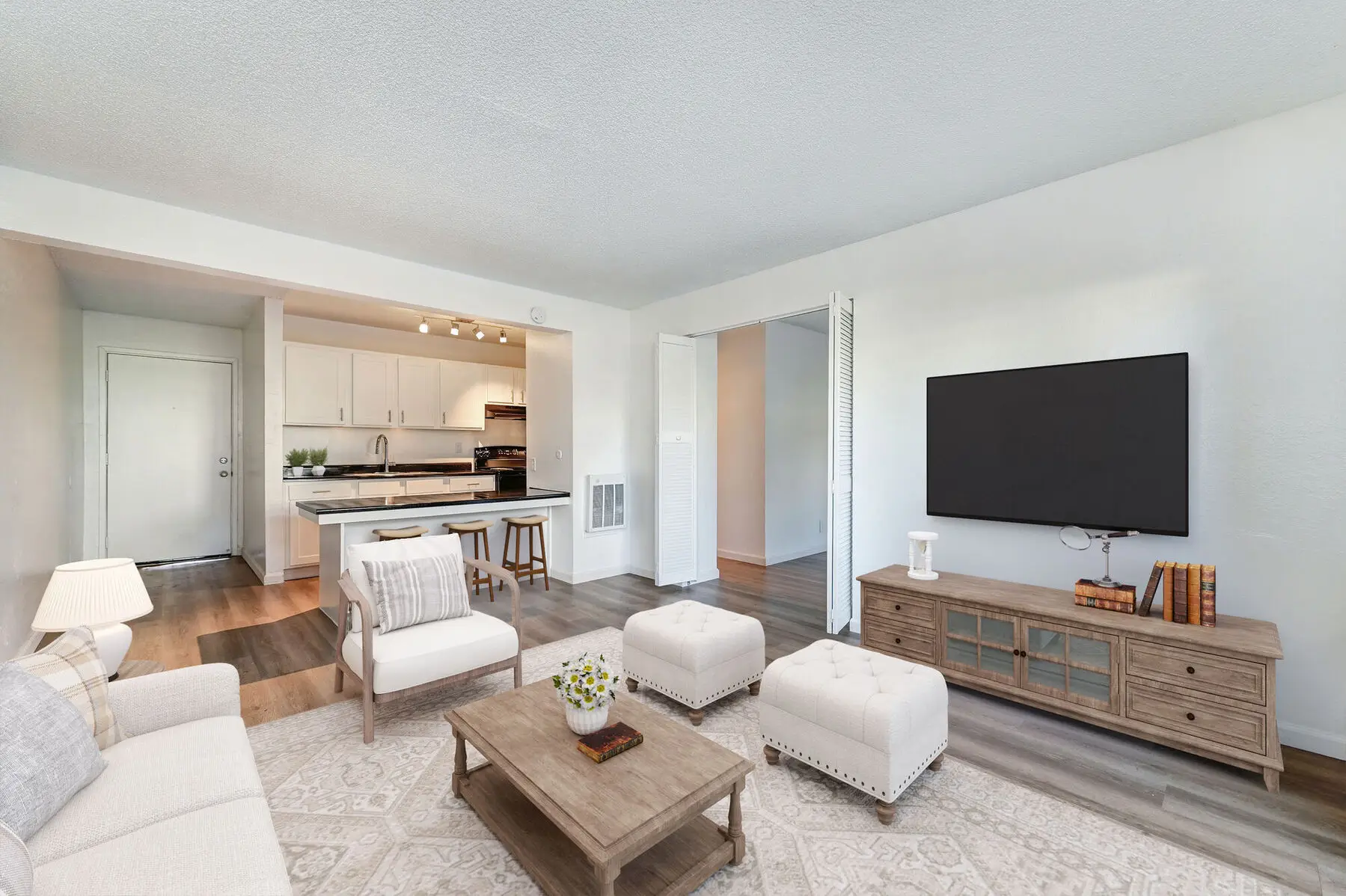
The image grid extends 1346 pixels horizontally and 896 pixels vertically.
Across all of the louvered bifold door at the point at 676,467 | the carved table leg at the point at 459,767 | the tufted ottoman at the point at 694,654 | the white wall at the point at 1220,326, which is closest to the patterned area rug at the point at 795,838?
the carved table leg at the point at 459,767

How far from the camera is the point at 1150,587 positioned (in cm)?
267

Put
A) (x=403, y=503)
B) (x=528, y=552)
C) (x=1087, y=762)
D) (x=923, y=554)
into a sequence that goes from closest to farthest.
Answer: (x=1087, y=762) → (x=923, y=554) → (x=403, y=503) → (x=528, y=552)

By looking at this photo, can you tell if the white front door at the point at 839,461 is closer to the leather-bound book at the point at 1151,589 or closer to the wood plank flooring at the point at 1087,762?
the wood plank flooring at the point at 1087,762

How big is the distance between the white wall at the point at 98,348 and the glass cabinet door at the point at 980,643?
8.14 metres

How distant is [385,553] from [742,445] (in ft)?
15.0

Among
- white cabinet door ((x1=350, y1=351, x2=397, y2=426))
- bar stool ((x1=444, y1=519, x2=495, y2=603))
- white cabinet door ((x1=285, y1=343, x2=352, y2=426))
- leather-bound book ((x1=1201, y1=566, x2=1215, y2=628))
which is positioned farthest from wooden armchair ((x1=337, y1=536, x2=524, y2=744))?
white cabinet door ((x1=350, y1=351, x2=397, y2=426))

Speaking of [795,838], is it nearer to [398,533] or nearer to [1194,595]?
[1194,595]

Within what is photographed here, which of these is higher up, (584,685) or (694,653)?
(584,685)

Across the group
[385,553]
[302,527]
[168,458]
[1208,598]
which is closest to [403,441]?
[302,527]

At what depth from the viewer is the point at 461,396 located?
763 cm

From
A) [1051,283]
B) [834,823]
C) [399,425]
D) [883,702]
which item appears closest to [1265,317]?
[1051,283]

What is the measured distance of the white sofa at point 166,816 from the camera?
1.21 meters

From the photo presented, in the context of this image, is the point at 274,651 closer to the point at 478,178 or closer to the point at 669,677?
the point at 669,677

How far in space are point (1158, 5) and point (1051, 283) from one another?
4.87ft
